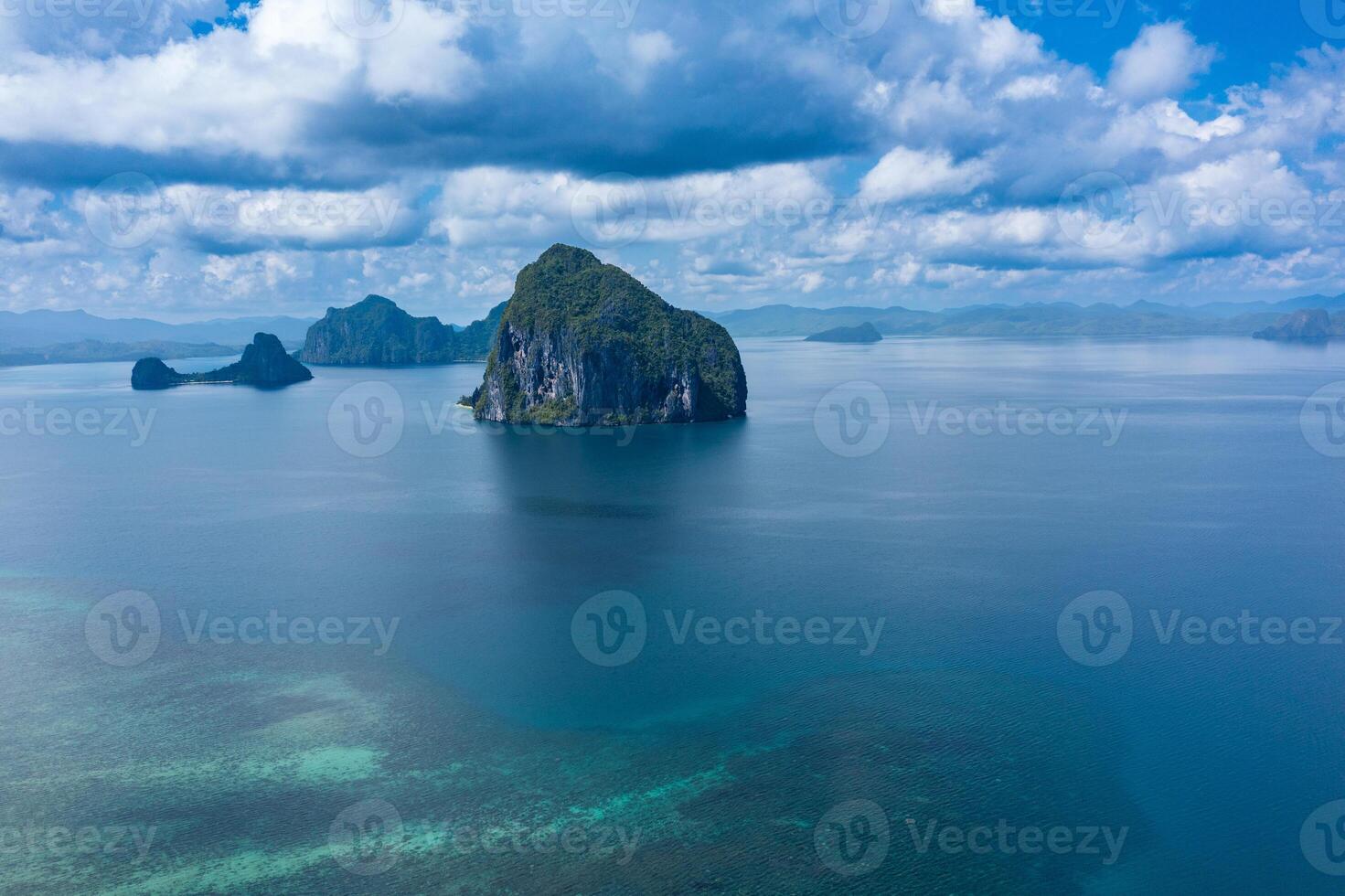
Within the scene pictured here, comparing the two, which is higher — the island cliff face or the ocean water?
the island cliff face

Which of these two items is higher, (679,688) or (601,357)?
(601,357)

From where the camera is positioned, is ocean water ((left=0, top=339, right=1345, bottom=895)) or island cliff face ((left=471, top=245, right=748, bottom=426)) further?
island cliff face ((left=471, top=245, right=748, bottom=426))

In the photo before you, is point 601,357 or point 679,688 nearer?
point 679,688

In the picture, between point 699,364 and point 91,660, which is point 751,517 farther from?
point 699,364

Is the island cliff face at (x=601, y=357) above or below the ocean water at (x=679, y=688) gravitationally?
above
